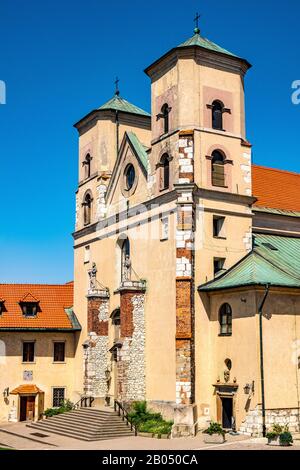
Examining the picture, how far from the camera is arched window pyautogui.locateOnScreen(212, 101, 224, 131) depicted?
1457 inches

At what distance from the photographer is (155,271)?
120 feet

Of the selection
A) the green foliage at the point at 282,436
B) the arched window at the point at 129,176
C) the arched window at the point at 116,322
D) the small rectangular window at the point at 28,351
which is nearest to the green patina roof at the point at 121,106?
the arched window at the point at 129,176

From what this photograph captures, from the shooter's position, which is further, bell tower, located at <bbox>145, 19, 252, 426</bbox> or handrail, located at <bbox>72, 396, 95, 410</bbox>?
handrail, located at <bbox>72, 396, 95, 410</bbox>

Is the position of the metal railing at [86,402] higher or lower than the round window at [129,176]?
lower

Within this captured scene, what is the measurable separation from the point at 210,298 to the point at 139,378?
627 centimetres

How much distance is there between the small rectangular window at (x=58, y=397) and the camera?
44.4 m

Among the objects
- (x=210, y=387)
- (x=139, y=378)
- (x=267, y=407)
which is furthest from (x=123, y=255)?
(x=267, y=407)

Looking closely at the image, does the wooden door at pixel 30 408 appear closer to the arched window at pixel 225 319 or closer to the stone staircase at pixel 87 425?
the stone staircase at pixel 87 425

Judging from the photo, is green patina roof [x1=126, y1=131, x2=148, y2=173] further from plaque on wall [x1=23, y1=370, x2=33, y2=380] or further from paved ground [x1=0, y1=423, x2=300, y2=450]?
plaque on wall [x1=23, y1=370, x2=33, y2=380]

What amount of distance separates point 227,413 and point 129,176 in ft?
52.6

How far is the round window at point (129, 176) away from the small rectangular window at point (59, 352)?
12046 mm

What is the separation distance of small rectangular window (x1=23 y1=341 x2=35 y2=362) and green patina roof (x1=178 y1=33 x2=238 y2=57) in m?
21.6

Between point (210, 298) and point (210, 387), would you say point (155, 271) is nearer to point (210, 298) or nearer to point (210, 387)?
point (210, 298)

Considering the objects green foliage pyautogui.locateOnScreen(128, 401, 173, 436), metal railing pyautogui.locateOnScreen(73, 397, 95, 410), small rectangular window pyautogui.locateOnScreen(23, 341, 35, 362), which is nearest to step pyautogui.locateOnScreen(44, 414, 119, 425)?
green foliage pyautogui.locateOnScreen(128, 401, 173, 436)
